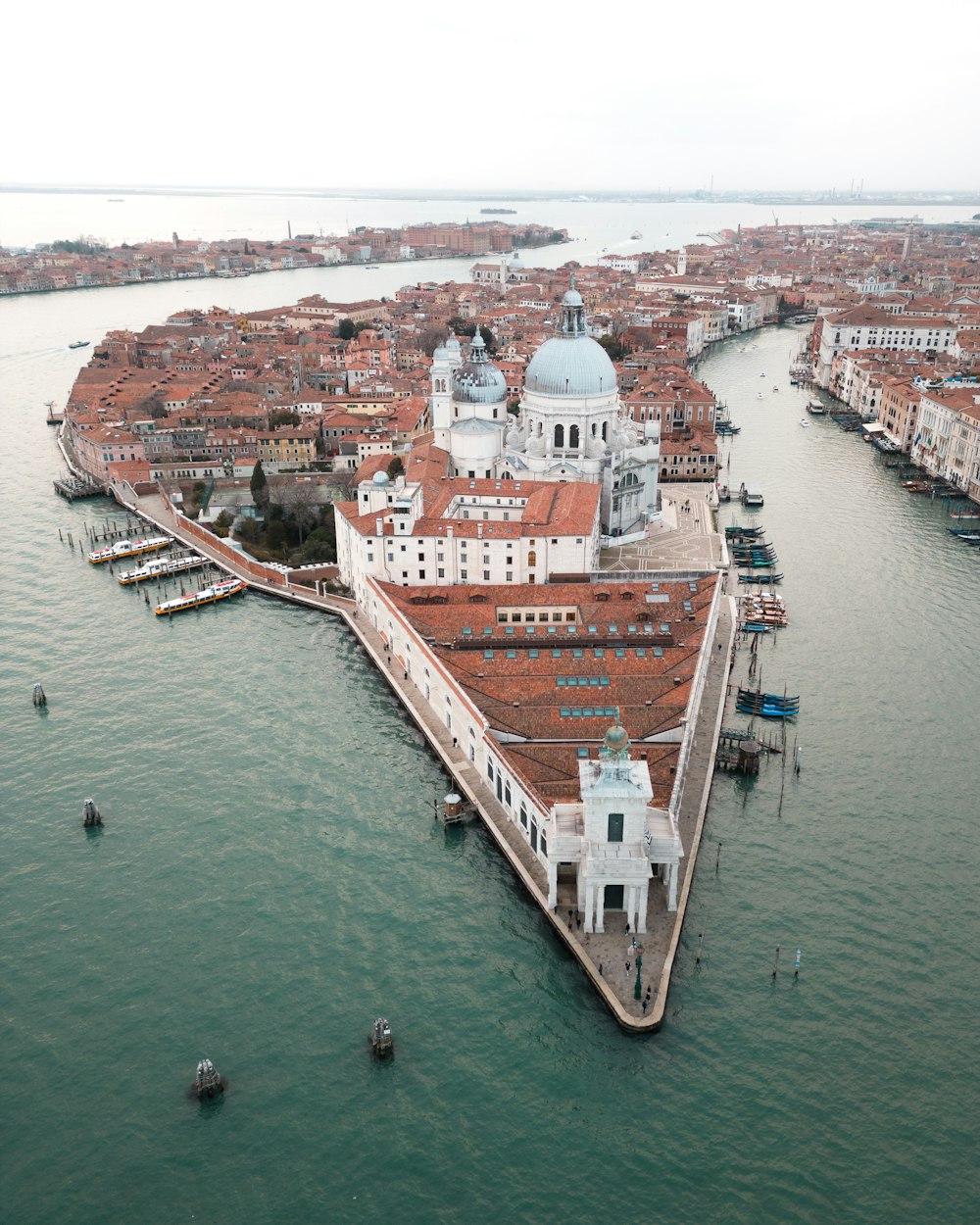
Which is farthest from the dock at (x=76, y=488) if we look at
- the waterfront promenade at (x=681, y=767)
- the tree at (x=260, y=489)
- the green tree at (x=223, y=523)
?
the green tree at (x=223, y=523)

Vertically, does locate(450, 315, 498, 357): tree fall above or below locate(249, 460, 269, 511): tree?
above

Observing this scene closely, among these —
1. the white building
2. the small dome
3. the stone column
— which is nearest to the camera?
the small dome

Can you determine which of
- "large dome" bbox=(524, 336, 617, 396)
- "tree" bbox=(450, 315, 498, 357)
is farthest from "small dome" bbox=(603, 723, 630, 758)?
"tree" bbox=(450, 315, 498, 357)

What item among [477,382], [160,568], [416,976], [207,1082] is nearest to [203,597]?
[160,568]

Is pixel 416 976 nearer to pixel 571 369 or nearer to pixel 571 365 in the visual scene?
pixel 571 369

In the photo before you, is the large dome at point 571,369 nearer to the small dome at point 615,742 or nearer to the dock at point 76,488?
the dock at point 76,488

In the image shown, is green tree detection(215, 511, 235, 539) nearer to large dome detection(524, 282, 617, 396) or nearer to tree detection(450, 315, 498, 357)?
large dome detection(524, 282, 617, 396)

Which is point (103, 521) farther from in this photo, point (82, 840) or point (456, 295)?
point (456, 295)
